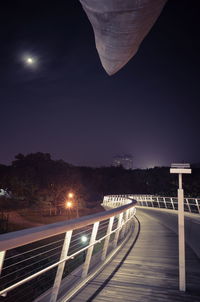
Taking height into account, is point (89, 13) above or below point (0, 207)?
above

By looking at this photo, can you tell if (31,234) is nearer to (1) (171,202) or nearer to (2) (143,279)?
(2) (143,279)

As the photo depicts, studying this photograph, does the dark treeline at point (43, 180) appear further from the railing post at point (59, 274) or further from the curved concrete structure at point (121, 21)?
the railing post at point (59, 274)

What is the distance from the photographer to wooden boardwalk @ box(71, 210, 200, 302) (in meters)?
3.44

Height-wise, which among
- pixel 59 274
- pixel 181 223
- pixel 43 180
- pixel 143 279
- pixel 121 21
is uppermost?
pixel 43 180

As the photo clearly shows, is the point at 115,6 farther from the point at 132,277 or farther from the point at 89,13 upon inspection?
the point at 132,277

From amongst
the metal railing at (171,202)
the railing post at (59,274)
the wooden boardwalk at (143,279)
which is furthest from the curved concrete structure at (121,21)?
the metal railing at (171,202)

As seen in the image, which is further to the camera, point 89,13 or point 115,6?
point 89,13

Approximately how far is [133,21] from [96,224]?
3.19 metres

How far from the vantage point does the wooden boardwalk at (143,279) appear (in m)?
3.44

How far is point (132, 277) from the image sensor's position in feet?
13.9

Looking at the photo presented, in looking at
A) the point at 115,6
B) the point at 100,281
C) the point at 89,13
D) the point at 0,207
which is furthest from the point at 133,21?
the point at 0,207

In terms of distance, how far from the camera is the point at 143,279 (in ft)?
13.6

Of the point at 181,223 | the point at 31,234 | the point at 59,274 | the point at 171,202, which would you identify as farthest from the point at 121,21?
the point at 171,202

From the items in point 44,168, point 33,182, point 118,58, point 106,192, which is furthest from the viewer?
point 106,192
